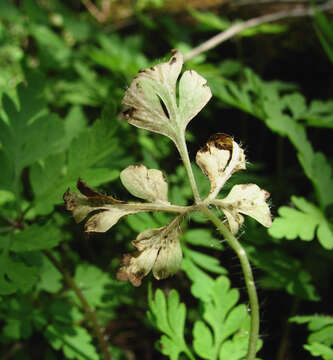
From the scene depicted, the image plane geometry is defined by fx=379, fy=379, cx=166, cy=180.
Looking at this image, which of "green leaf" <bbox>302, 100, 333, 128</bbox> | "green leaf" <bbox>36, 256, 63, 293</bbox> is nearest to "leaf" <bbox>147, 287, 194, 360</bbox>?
"green leaf" <bbox>36, 256, 63, 293</bbox>

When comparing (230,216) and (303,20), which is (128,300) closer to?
(230,216)

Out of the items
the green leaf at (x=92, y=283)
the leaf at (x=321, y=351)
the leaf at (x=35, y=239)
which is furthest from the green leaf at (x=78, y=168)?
the leaf at (x=321, y=351)

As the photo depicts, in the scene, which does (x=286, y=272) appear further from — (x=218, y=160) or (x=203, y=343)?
(x=218, y=160)

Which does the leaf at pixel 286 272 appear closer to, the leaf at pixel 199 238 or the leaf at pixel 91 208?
the leaf at pixel 199 238

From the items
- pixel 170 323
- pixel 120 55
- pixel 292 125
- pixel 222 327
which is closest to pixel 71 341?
pixel 170 323

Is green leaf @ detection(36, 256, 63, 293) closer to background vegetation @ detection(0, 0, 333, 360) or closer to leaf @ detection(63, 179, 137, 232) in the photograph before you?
background vegetation @ detection(0, 0, 333, 360)

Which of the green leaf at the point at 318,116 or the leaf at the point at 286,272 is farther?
the green leaf at the point at 318,116

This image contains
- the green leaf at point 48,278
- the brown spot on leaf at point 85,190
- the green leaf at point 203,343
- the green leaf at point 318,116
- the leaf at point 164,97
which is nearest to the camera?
the brown spot on leaf at point 85,190
